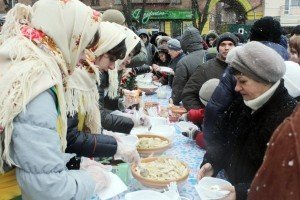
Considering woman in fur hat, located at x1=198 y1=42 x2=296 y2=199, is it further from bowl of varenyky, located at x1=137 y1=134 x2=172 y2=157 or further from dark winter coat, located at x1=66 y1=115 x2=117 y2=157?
dark winter coat, located at x1=66 y1=115 x2=117 y2=157

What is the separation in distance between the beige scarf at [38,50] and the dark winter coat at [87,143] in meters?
0.37

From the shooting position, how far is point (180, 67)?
4059 mm

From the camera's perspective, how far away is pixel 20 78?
1.11m

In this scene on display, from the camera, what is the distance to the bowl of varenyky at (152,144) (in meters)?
2.15

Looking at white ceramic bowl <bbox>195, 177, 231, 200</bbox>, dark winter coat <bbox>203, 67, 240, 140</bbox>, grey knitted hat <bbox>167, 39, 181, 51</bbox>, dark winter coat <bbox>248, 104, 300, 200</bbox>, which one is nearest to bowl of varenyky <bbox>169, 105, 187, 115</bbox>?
dark winter coat <bbox>203, 67, 240, 140</bbox>

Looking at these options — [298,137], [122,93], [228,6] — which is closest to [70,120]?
[298,137]

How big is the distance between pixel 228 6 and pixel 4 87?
23.3 m

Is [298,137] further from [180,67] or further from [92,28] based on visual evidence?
[180,67]

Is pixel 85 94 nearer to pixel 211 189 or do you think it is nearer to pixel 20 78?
pixel 20 78

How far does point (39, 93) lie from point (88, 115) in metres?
0.76

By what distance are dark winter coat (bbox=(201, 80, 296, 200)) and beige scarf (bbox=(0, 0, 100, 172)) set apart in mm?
873

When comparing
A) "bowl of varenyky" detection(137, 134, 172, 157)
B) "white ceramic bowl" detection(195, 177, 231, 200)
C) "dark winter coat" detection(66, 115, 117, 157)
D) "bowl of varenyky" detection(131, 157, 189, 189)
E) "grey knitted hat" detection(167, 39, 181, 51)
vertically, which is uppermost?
"grey knitted hat" detection(167, 39, 181, 51)

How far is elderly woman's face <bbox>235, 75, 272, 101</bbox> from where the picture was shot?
5.40 feet

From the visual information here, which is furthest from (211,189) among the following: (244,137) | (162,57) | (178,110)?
(162,57)
